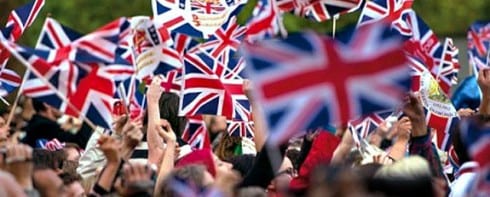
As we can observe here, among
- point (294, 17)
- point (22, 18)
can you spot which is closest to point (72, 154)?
point (22, 18)

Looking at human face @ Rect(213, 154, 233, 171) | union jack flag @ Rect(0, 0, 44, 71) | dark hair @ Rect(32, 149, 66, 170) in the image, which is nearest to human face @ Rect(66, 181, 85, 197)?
dark hair @ Rect(32, 149, 66, 170)

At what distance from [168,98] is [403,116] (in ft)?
6.25

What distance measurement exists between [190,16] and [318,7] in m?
2.62

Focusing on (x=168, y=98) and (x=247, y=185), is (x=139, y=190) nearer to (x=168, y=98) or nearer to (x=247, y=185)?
(x=247, y=185)

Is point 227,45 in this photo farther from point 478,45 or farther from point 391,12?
point 478,45

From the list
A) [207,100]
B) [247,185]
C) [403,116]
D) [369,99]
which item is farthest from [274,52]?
[207,100]

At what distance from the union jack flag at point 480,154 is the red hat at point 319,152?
7.58 feet

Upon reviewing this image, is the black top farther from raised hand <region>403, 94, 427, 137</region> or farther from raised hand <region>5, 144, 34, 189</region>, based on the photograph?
raised hand <region>5, 144, 34, 189</region>

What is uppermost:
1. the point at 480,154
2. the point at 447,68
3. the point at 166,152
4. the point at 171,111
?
the point at 480,154

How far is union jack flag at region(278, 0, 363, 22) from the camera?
1355 cm

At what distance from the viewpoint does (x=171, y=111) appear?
1516cm

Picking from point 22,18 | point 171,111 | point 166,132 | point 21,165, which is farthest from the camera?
point 22,18

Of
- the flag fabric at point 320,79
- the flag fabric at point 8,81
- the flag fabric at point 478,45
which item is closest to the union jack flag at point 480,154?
the flag fabric at point 320,79

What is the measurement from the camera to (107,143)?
11898mm
